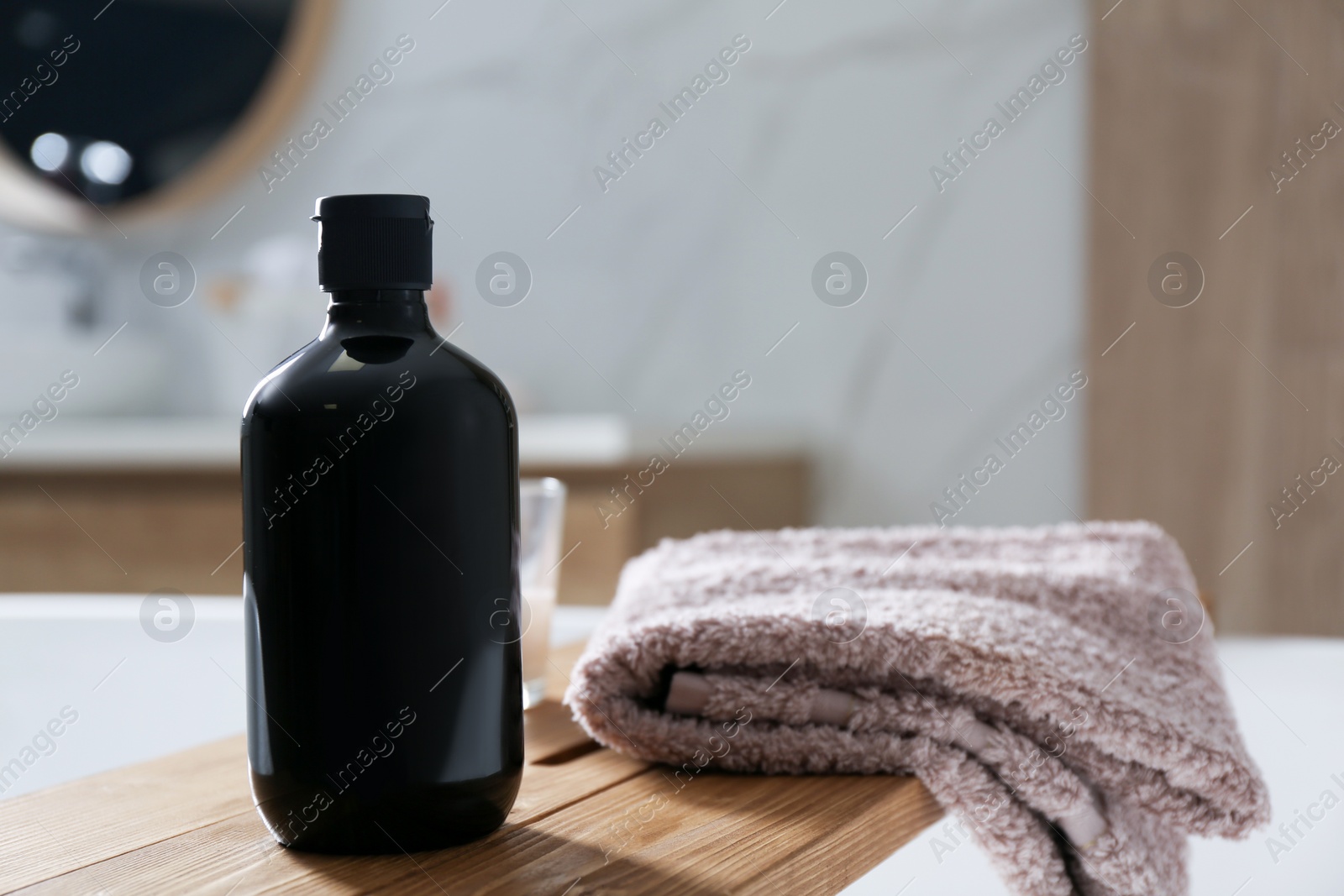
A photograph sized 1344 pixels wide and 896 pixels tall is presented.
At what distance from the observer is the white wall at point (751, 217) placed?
149 cm

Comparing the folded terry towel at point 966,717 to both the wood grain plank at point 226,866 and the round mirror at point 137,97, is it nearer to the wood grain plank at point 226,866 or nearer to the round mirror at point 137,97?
the wood grain plank at point 226,866

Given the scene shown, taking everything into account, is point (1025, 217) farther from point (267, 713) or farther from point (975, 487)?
point (267, 713)

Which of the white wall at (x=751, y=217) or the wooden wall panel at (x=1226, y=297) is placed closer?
the wooden wall panel at (x=1226, y=297)

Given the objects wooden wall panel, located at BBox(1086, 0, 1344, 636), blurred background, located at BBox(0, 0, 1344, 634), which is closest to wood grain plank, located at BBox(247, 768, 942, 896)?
blurred background, located at BBox(0, 0, 1344, 634)

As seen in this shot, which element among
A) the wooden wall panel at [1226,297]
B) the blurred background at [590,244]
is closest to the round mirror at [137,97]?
the blurred background at [590,244]

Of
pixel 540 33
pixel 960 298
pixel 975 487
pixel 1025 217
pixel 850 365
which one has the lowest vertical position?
pixel 975 487

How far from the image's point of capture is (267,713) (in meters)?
0.36

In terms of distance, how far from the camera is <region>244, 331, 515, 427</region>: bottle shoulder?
0.35 m

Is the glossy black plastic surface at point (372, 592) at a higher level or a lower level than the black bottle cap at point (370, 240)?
lower

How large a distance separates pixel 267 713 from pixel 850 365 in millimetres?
1298

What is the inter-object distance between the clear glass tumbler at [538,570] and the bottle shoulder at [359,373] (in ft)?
0.79

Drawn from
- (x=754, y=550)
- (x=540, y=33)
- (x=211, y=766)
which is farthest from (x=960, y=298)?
(x=211, y=766)

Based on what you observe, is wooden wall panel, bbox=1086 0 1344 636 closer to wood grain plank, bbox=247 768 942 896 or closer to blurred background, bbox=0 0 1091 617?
blurred background, bbox=0 0 1091 617

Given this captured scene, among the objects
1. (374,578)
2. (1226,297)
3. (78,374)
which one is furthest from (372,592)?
(78,374)
